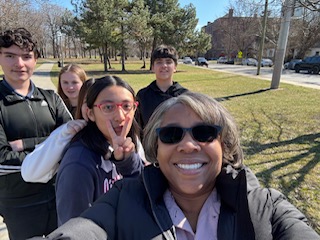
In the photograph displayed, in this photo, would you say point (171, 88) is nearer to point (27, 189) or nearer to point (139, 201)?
point (27, 189)

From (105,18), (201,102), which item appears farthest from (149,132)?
(105,18)

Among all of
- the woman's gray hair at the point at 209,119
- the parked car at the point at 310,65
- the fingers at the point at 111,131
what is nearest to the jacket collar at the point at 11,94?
the fingers at the point at 111,131

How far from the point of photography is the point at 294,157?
4844 millimetres

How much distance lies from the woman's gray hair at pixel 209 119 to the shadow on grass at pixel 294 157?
103 inches

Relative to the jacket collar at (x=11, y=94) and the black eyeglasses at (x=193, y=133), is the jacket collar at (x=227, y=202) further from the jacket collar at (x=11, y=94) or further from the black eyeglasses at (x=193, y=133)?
the jacket collar at (x=11, y=94)

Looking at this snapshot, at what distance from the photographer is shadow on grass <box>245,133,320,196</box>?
12.9 feet

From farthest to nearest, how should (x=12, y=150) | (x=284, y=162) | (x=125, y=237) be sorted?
(x=284, y=162)
(x=12, y=150)
(x=125, y=237)

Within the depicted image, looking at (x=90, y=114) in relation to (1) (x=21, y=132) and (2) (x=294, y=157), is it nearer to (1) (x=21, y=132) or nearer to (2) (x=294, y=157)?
(1) (x=21, y=132)

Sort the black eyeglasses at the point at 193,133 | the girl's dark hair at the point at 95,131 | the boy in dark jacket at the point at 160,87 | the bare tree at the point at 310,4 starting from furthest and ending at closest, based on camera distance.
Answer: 1. the bare tree at the point at 310,4
2. the boy in dark jacket at the point at 160,87
3. the girl's dark hair at the point at 95,131
4. the black eyeglasses at the point at 193,133

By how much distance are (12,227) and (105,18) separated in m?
24.3

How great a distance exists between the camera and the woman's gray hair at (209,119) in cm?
141

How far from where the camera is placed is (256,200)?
4.16ft

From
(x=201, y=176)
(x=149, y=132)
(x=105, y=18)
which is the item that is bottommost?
(x=201, y=176)

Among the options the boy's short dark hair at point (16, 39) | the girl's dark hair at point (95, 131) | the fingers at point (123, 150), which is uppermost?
the boy's short dark hair at point (16, 39)
